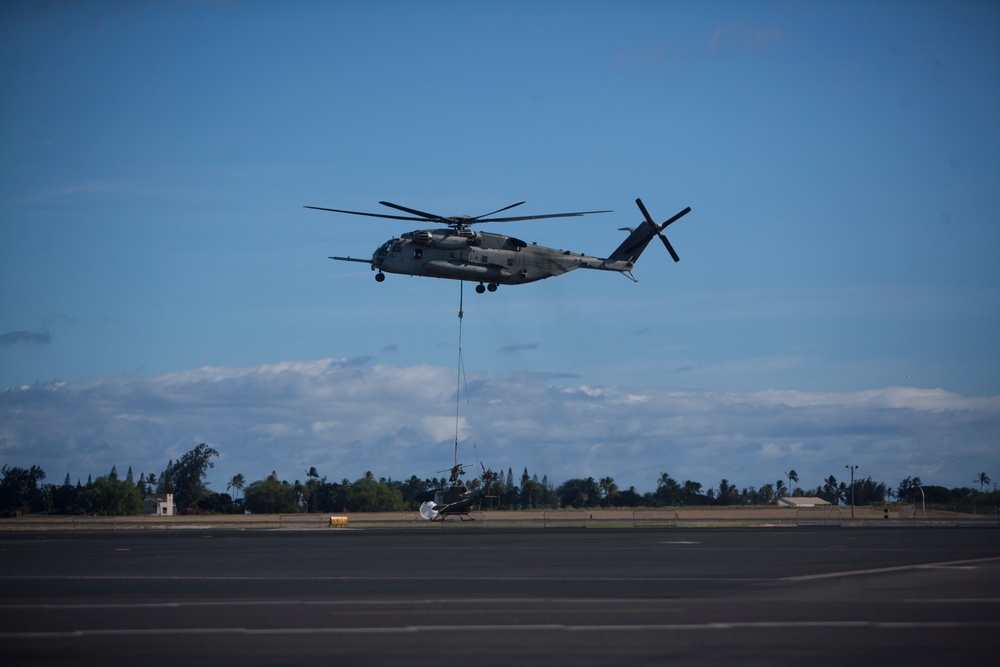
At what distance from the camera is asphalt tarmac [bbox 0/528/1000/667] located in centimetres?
1702

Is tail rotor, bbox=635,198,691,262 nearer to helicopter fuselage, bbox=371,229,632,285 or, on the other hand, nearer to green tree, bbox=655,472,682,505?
helicopter fuselage, bbox=371,229,632,285

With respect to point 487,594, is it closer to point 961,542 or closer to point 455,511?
point 961,542

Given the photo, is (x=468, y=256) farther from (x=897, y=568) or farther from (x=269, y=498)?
(x=269, y=498)

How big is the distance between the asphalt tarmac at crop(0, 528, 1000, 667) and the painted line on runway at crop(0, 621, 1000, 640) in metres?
Answer: 0.07

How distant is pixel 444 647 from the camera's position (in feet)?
57.2

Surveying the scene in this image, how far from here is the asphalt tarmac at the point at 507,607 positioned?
1702cm

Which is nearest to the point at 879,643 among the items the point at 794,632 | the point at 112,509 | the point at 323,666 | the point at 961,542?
the point at 794,632

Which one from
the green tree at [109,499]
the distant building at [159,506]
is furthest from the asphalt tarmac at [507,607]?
the distant building at [159,506]

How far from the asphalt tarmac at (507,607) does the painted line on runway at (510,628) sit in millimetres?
69

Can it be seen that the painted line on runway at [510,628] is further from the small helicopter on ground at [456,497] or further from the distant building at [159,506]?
the distant building at [159,506]

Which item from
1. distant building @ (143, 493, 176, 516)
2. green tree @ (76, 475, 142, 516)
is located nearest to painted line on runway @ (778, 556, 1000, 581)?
green tree @ (76, 475, 142, 516)

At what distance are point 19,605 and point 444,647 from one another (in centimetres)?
1171

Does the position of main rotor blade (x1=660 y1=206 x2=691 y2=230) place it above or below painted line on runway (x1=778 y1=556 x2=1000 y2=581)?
above

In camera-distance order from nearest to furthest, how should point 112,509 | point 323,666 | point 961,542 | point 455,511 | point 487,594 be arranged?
point 323,666
point 487,594
point 961,542
point 455,511
point 112,509
